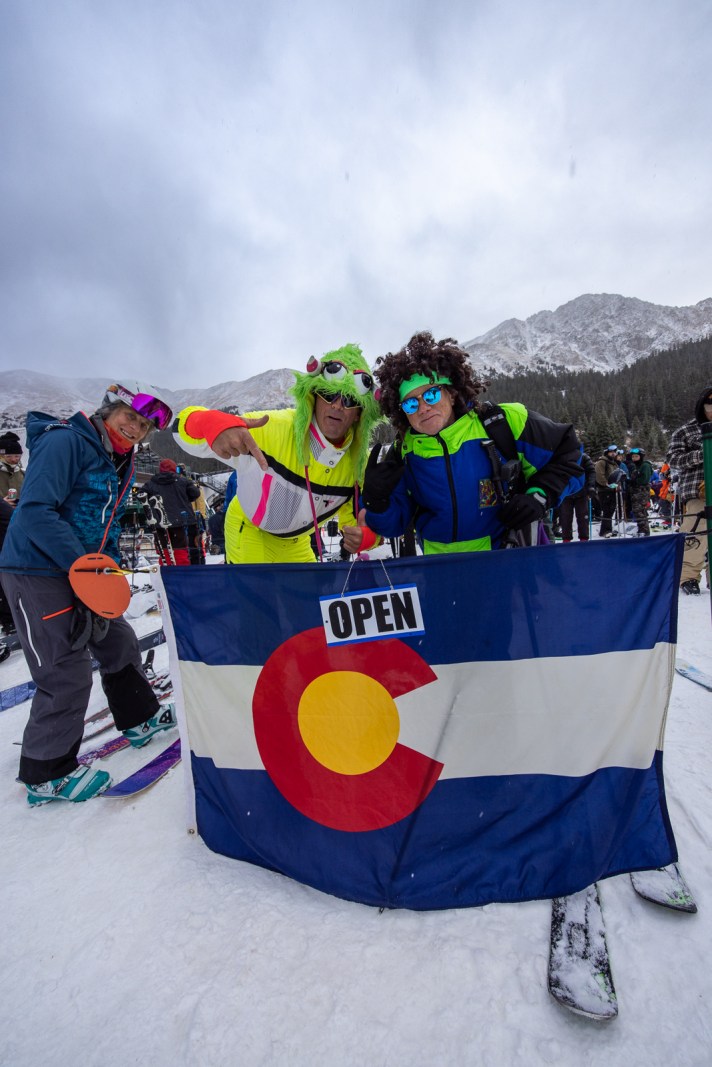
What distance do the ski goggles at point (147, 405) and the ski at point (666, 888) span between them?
2.93 meters

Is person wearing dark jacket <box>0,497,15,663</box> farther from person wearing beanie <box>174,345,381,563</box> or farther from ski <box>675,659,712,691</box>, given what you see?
ski <box>675,659,712,691</box>

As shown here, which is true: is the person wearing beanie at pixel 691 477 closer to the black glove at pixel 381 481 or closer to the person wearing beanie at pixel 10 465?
the black glove at pixel 381 481

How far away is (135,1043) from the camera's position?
1.26 meters

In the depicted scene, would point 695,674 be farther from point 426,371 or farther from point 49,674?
point 49,674

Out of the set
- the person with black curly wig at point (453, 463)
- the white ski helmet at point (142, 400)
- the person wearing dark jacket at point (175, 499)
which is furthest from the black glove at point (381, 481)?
the person wearing dark jacket at point (175, 499)

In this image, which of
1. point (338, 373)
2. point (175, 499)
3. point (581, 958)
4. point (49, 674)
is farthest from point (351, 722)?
point (175, 499)

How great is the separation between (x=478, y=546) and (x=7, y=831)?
2756 mm

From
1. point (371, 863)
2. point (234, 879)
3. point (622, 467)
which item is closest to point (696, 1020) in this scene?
point (371, 863)

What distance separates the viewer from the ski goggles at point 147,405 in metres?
2.46

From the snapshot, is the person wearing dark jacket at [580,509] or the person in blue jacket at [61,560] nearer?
the person in blue jacket at [61,560]

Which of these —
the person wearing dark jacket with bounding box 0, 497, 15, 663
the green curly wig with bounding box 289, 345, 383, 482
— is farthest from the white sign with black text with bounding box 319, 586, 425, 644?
the person wearing dark jacket with bounding box 0, 497, 15, 663

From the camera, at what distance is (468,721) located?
1657mm

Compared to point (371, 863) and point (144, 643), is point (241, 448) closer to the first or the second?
point (371, 863)

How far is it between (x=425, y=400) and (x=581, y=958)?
2107 millimetres
